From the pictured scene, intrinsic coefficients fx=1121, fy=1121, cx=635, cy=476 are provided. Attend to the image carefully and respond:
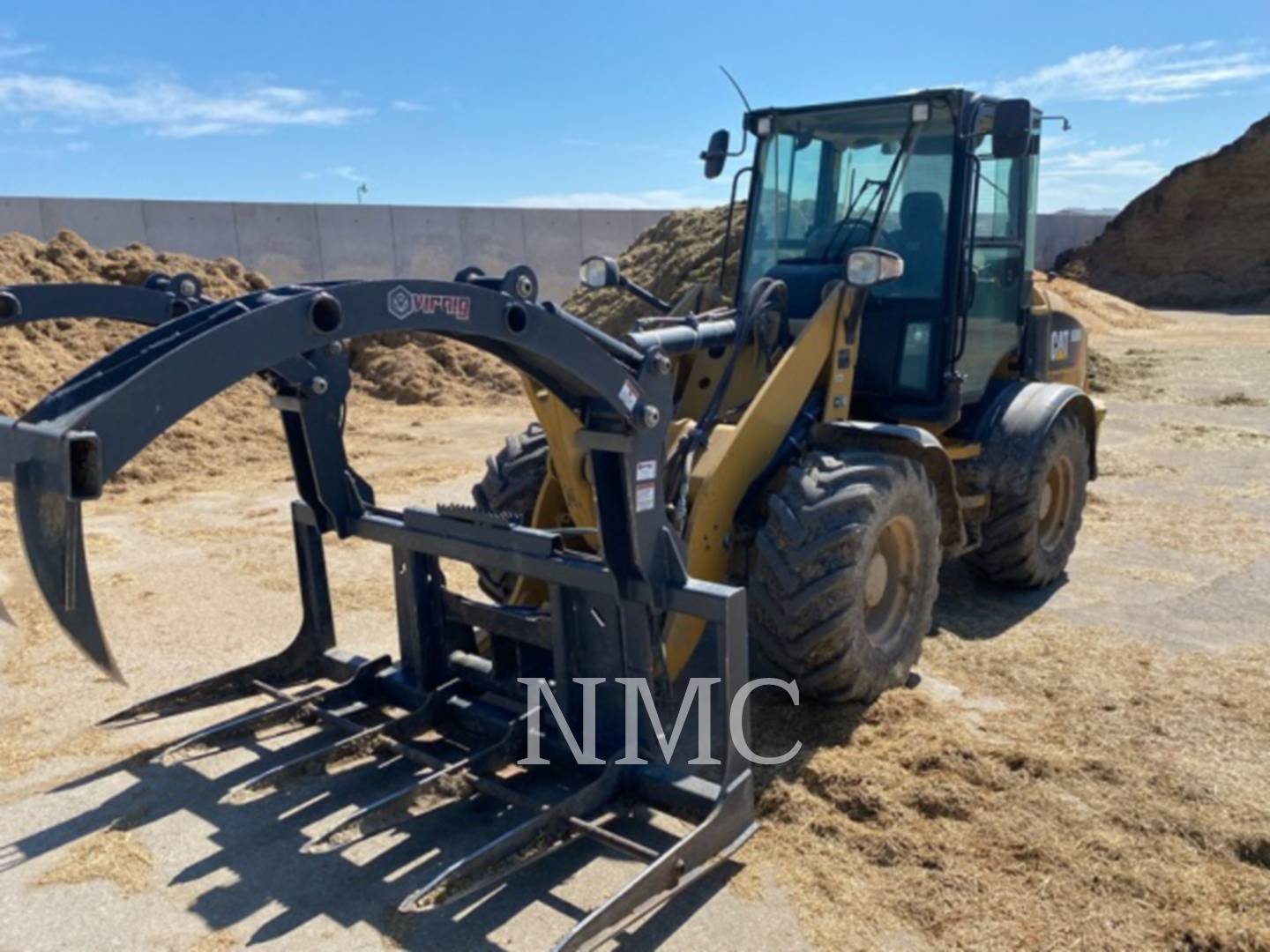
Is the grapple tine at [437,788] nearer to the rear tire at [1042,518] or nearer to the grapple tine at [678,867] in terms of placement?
the grapple tine at [678,867]

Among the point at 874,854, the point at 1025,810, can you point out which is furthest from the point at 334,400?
the point at 1025,810

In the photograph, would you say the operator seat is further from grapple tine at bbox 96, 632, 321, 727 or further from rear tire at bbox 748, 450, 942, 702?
grapple tine at bbox 96, 632, 321, 727

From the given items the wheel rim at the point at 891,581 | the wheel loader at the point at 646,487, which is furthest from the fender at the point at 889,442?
the wheel rim at the point at 891,581

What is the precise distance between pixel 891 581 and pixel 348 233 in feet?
57.6

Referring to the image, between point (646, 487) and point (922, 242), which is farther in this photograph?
point (922, 242)

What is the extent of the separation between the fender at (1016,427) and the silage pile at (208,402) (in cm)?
653

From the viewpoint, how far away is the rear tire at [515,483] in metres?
5.32

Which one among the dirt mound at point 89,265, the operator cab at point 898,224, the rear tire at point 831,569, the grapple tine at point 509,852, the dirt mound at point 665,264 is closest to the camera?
the grapple tine at point 509,852

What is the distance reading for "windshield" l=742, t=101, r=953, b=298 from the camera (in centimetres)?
575

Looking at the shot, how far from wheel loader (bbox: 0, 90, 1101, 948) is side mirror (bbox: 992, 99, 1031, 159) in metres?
0.01

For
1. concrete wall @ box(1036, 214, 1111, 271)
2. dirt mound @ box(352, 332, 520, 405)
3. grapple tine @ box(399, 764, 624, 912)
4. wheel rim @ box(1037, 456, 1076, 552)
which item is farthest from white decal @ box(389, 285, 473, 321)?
concrete wall @ box(1036, 214, 1111, 271)

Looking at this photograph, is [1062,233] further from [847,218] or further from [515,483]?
[515,483]

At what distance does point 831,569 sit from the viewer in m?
4.35

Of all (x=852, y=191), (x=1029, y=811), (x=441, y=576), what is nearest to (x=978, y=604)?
(x=852, y=191)
